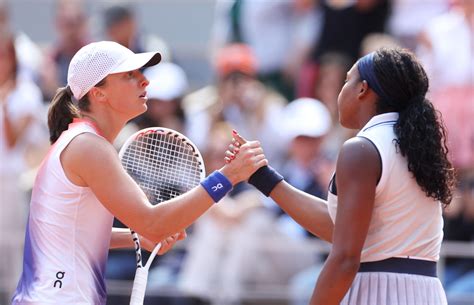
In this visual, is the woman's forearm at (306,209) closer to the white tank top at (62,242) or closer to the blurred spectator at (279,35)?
the white tank top at (62,242)

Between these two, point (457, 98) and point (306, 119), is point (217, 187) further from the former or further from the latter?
point (457, 98)

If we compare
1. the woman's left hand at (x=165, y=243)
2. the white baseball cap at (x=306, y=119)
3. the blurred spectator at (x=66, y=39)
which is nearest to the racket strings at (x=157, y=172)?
the woman's left hand at (x=165, y=243)

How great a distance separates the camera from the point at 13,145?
29.7 feet

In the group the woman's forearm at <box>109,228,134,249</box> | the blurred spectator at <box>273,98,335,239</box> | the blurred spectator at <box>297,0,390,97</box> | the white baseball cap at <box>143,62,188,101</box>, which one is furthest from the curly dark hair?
the blurred spectator at <box>297,0,390,97</box>

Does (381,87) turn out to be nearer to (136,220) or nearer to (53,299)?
(136,220)

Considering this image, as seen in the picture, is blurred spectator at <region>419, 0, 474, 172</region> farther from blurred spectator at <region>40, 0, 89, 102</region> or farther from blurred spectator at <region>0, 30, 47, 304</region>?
blurred spectator at <region>0, 30, 47, 304</region>

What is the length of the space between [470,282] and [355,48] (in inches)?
102

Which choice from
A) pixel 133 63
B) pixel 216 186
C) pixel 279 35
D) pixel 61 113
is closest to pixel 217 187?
pixel 216 186

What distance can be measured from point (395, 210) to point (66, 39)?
251 inches

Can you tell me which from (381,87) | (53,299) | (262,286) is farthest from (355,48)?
(53,299)

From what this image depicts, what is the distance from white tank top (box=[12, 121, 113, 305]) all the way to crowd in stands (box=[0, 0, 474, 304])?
3746mm

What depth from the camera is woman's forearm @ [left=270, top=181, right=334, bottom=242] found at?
15.3ft

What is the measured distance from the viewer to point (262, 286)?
820 centimetres

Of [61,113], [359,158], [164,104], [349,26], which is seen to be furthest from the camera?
[349,26]
